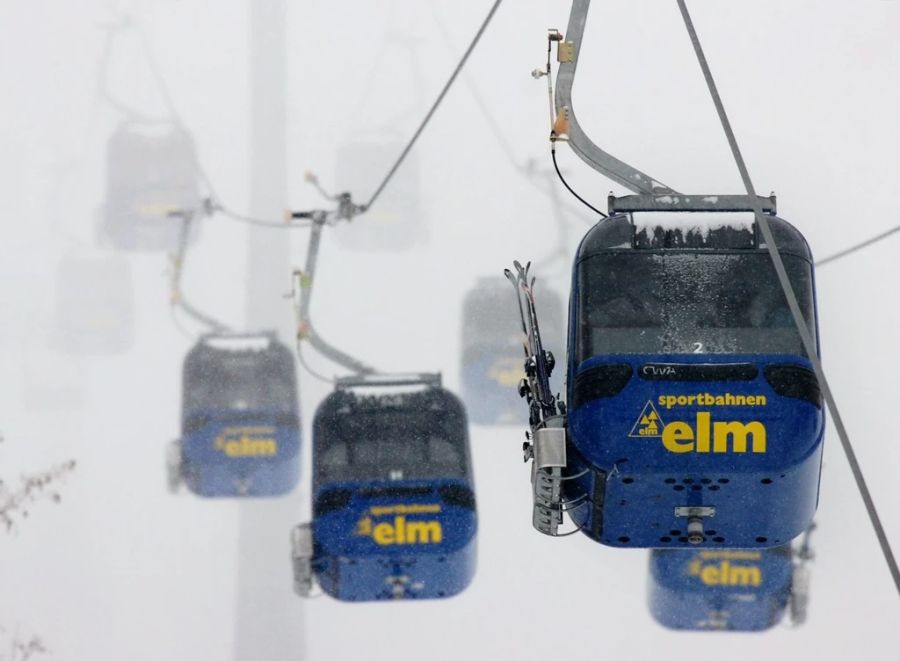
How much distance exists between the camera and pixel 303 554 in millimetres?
8891

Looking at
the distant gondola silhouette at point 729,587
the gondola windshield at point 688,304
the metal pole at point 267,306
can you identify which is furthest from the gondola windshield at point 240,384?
the gondola windshield at point 688,304

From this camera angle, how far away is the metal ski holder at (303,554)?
29.0 ft

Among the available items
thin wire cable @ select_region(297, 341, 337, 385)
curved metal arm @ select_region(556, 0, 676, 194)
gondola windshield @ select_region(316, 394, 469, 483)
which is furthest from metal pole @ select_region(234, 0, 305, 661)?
curved metal arm @ select_region(556, 0, 676, 194)

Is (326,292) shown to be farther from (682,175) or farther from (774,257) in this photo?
(774,257)

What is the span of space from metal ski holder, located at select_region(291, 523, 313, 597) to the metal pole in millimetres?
1511

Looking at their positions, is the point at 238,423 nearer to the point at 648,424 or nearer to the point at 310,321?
the point at 310,321

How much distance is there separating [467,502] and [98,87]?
6871 mm

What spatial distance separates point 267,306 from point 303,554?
366 cm

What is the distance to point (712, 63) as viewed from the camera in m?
12.6

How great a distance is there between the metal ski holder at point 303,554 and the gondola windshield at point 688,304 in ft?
10.7

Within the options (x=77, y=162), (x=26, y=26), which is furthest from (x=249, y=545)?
(x=26, y=26)

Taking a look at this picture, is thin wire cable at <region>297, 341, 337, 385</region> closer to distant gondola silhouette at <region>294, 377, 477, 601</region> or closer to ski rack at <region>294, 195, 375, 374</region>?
ski rack at <region>294, 195, 375, 374</region>

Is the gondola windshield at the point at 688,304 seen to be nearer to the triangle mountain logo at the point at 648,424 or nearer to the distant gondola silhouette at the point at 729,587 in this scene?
the triangle mountain logo at the point at 648,424

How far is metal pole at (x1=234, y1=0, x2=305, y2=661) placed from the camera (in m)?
10.9
